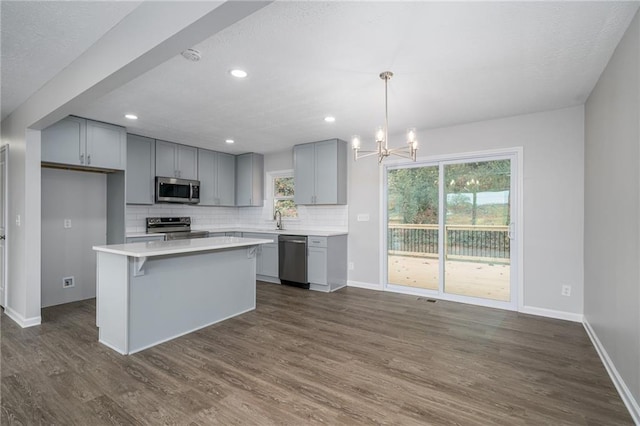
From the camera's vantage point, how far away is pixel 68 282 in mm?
4238

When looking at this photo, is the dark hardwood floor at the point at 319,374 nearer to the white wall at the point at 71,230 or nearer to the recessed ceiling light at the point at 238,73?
the white wall at the point at 71,230

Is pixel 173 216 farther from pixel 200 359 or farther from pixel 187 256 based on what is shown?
pixel 200 359

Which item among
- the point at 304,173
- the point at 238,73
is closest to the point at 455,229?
the point at 304,173

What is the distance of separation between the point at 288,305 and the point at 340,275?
4.11ft

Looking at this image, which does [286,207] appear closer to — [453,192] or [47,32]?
[453,192]

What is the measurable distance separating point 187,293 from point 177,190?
2.51 meters

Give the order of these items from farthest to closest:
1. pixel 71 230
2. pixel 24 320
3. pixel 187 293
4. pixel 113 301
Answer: pixel 71 230
pixel 24 320
pixel 187 293
pixel 113 301

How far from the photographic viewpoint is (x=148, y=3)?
1.83 meters

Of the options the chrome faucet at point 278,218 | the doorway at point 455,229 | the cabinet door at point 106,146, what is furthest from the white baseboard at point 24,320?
the doorway at point 455,229

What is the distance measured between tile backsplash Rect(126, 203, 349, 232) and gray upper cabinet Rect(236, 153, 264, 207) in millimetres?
357

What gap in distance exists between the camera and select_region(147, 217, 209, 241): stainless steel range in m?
4.98

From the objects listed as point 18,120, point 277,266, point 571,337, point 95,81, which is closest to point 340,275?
point 277,266

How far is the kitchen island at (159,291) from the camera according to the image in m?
2.75

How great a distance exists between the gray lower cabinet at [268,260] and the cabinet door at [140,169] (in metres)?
1.87
